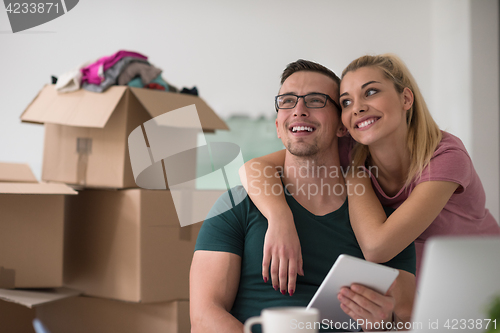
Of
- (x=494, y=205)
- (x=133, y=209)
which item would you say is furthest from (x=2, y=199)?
(x=494, y=205)

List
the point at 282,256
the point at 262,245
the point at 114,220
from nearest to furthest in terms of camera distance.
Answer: the point at 282,256 < the point at 262,245 < the point at 114,220

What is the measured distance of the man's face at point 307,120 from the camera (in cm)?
112

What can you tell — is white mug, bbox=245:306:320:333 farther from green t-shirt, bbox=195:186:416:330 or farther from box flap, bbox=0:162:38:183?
box flap, bbox=0:162:38:183

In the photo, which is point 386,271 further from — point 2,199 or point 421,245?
point 2,199

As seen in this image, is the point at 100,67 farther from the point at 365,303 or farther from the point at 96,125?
the point at 365,303

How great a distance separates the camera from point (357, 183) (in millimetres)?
1117

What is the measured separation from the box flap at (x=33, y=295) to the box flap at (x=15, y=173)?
1.33ft

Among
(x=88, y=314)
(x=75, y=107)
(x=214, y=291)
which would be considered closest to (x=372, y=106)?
(x=214, y=291)

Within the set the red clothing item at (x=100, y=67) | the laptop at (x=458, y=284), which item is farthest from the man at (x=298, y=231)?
the red clothing item at (x=100, y=67)

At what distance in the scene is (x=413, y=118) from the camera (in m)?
1.17

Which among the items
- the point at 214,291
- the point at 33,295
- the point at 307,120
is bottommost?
the point at 33,295

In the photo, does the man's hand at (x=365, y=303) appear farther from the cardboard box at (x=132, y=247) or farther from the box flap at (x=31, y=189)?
the box flap at (x=31, y=189)

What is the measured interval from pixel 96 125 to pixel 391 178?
38.8 inches

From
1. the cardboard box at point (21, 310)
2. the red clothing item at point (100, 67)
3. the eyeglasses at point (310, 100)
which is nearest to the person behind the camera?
the eyeglasses at point (310, 100)
